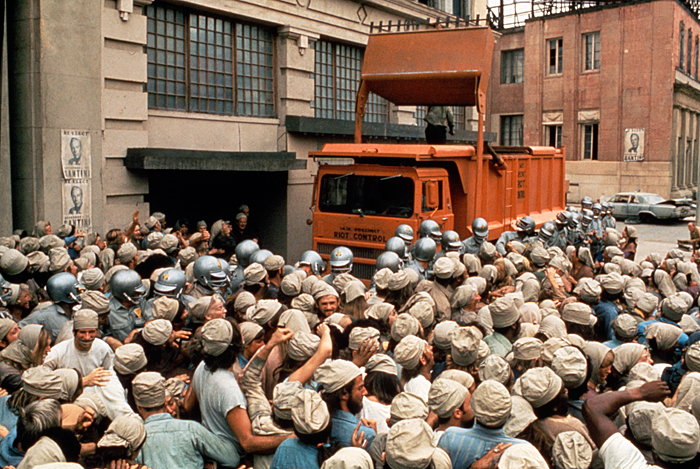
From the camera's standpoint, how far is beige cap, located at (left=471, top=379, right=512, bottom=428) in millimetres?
3709

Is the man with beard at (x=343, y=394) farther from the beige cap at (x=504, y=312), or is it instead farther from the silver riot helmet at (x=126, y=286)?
the silver riot helmet at (x=126, y=286)

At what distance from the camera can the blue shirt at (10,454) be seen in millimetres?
3664

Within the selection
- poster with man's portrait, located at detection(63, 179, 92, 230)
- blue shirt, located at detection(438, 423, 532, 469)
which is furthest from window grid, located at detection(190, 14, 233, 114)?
blue shirt, located at detection(438, 423, 532, 469)

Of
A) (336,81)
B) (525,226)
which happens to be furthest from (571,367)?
(336,81)

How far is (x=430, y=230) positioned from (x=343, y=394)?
6.57m

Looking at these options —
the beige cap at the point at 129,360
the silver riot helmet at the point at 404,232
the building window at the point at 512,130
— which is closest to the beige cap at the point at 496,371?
the beige cap at the point at 129,360

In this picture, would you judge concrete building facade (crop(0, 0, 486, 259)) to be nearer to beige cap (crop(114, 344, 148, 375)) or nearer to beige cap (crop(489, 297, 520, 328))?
beige cap (crop(114, 344, 148, 375))

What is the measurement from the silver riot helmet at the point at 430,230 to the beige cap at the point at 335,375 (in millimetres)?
6464

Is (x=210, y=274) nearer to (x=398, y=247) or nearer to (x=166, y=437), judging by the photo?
(x=398, y=247)

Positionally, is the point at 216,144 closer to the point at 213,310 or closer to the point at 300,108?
the point at 300,108

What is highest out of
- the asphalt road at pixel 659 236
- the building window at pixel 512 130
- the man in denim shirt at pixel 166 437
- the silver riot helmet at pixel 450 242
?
the building window at pixel 512 130

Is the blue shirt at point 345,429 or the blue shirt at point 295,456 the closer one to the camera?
the blue shirt at point 295,456

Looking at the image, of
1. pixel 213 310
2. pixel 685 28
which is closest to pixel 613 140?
pixel 685 28

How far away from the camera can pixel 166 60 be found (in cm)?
1468
